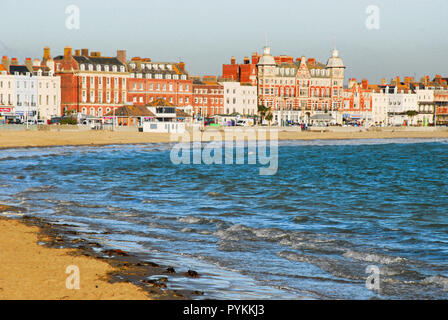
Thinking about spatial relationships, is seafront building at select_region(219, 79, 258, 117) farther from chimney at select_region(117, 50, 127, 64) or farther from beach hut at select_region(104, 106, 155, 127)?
beach hut at select_region(104, 106, 155, 127)

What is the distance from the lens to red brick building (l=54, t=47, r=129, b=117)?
353ft

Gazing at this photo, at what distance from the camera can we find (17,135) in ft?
238

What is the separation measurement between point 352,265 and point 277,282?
2380 mm

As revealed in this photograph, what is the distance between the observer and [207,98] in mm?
125562

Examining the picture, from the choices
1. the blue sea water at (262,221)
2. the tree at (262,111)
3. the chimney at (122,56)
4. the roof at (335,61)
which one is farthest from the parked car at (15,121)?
the roof at (335,61)

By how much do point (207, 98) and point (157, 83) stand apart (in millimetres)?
11857

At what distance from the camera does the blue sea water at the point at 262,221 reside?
40.0 ft

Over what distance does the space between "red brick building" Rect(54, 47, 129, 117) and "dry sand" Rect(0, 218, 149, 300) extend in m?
93.4

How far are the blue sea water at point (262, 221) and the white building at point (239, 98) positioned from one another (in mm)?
85746

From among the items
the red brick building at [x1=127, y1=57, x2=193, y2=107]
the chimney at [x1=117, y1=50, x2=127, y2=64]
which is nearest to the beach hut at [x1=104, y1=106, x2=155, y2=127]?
the red brick building at [x1=127, y1=57, x2=193, y2=107]

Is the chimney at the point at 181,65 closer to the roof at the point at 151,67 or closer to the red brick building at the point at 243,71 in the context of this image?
the roof at the point at 151,67

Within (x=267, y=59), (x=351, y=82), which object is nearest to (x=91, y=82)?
(x=267, y=59)

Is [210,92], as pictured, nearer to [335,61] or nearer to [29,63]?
[335,61]

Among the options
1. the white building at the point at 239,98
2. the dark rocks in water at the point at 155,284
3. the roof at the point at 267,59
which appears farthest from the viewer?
the roof at the point at 267,59
